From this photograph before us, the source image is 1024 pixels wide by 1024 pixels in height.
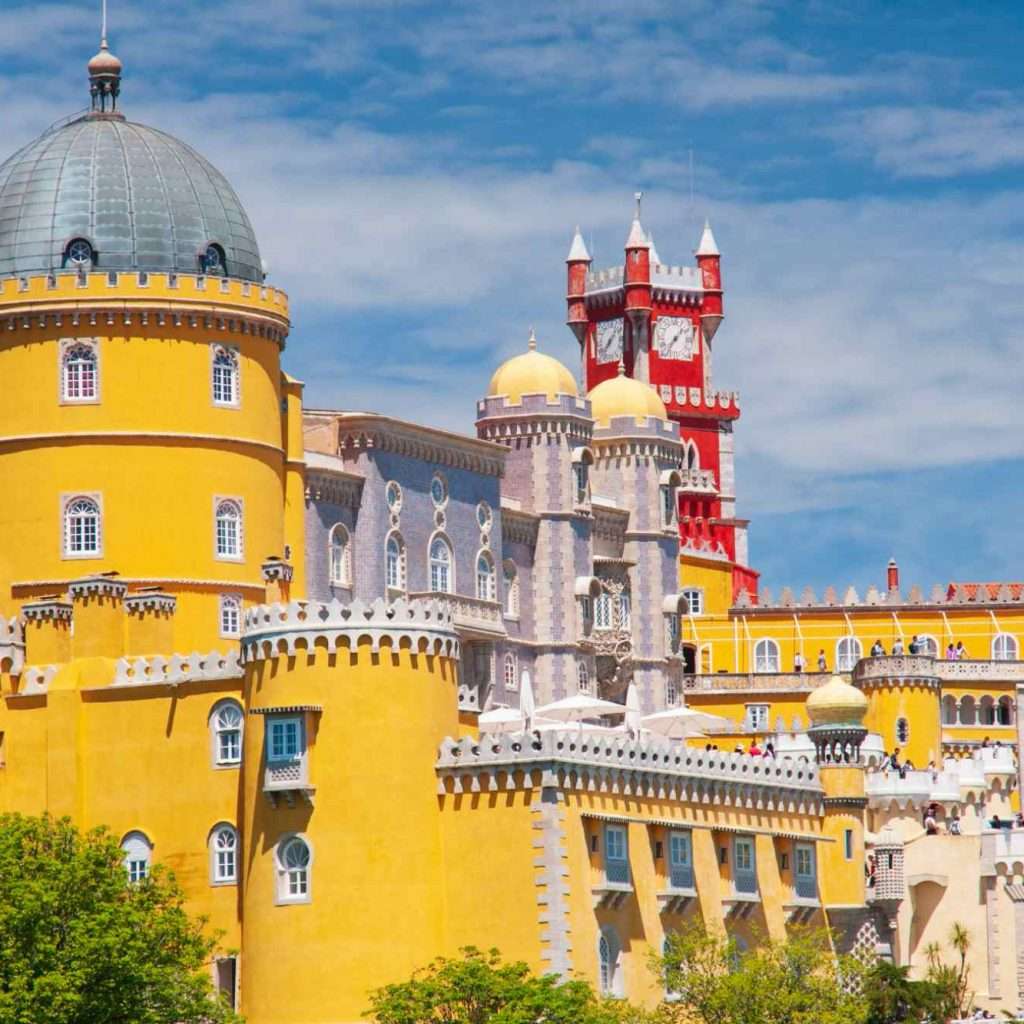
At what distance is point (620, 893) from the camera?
10212 centimetres

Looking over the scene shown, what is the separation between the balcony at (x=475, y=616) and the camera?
135 m

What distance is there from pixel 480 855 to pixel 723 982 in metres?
7.80

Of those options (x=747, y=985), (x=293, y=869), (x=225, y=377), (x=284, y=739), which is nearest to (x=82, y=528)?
(x=225, y=377)

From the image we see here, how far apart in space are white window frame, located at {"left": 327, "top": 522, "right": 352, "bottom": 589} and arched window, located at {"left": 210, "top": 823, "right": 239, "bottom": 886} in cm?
2456

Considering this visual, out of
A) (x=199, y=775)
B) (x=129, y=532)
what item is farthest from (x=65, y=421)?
(x=199, y=775)

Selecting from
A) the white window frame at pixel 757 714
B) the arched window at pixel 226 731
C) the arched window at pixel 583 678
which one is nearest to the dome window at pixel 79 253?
the arched window at pixel 226 731

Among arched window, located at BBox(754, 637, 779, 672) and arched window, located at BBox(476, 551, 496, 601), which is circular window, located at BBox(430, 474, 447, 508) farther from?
arched window, located at BBox(754, 637, 779, 672)

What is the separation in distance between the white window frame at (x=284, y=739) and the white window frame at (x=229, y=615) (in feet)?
50.5

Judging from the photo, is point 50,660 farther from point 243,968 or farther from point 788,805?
point 788,805

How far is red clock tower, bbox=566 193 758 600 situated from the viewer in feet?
616

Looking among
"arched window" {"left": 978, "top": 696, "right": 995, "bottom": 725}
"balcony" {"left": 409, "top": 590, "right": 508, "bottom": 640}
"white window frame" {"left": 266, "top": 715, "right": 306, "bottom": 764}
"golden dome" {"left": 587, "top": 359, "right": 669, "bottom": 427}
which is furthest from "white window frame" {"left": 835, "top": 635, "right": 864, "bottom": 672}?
"white window frame" {"left": 266, "top": 715, "right": 306, "bottom": 764}

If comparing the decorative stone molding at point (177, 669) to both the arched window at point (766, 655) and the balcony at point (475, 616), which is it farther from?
the arched window at point (766, 655)

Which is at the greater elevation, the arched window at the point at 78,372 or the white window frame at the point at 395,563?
the arched window at the point at 78,372

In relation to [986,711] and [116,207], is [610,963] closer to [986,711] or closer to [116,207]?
[116,207]
